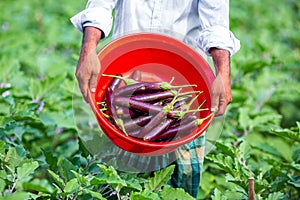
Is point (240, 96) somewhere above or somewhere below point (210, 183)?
above

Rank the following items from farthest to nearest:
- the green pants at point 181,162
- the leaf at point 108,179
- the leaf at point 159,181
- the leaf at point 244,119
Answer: the leaf at point 244,119 < the green pants at point 181,162 < the leaf at point 159,181 < the leaf at point 108,179

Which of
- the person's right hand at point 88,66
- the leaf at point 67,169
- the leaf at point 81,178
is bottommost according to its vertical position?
the leaf at point 81,178

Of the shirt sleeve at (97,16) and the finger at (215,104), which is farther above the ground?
the shirt sleeve at (97,16)

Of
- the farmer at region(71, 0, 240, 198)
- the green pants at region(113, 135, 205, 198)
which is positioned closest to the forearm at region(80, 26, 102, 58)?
the farmer at region(71, 0, 240, 198)

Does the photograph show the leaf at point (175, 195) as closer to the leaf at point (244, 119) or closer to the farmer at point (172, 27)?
the farmer at point (172, 27)

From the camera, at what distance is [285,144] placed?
3.21 m

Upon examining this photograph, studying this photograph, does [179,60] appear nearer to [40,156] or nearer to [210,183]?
[210,183]

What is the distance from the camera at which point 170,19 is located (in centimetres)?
237

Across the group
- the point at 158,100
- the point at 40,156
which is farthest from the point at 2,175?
the point at 40,156

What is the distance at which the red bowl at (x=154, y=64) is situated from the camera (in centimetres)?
218

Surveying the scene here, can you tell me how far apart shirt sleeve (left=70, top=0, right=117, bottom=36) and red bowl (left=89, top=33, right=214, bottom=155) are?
80mm

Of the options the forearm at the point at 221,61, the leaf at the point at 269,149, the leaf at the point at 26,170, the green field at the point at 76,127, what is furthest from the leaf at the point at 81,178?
the leaf at the point at 269,149

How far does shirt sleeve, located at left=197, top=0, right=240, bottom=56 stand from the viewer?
2238 mm

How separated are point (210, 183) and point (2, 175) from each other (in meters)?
1.14
